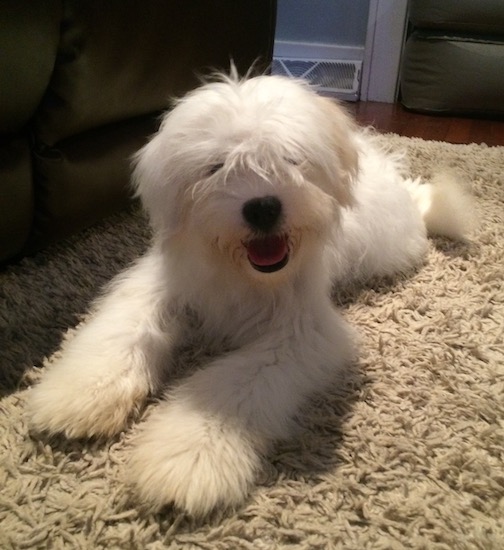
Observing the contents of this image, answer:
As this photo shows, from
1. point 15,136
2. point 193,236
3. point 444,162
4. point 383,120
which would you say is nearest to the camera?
point 193,236

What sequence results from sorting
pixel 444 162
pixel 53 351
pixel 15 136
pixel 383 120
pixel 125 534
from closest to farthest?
pixel 125 534
pixel 53 351
pixel 15 136
pixel 444 162
pixel 383 120

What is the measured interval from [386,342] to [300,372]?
0.23 m

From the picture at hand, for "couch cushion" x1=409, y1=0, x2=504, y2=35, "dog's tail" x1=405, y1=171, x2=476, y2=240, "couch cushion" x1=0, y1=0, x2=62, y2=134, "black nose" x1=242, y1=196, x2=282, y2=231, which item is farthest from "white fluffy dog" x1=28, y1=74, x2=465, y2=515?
"couch cushion" x1=409, y1=0, x2=504, y2=35

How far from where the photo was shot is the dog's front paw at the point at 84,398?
0.76m

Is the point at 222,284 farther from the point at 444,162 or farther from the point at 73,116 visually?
the point at 444,162

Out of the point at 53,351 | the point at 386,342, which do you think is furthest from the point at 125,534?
the point at 386,342

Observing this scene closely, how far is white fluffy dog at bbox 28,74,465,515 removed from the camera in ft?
2.42

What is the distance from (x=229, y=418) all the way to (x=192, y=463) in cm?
9

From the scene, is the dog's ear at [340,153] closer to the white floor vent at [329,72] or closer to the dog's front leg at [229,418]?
the dog's front leg at [229,418]

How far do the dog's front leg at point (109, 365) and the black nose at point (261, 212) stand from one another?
272 millimetres

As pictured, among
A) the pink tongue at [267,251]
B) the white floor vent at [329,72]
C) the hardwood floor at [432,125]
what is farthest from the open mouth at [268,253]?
the white floor vent at [329,72]

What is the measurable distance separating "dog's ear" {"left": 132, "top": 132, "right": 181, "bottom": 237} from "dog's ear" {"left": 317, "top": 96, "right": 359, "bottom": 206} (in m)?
0.24

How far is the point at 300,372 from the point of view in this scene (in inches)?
33.9

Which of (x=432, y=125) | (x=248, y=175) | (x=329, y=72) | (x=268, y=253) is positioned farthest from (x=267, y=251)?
(x=329, y=72)
